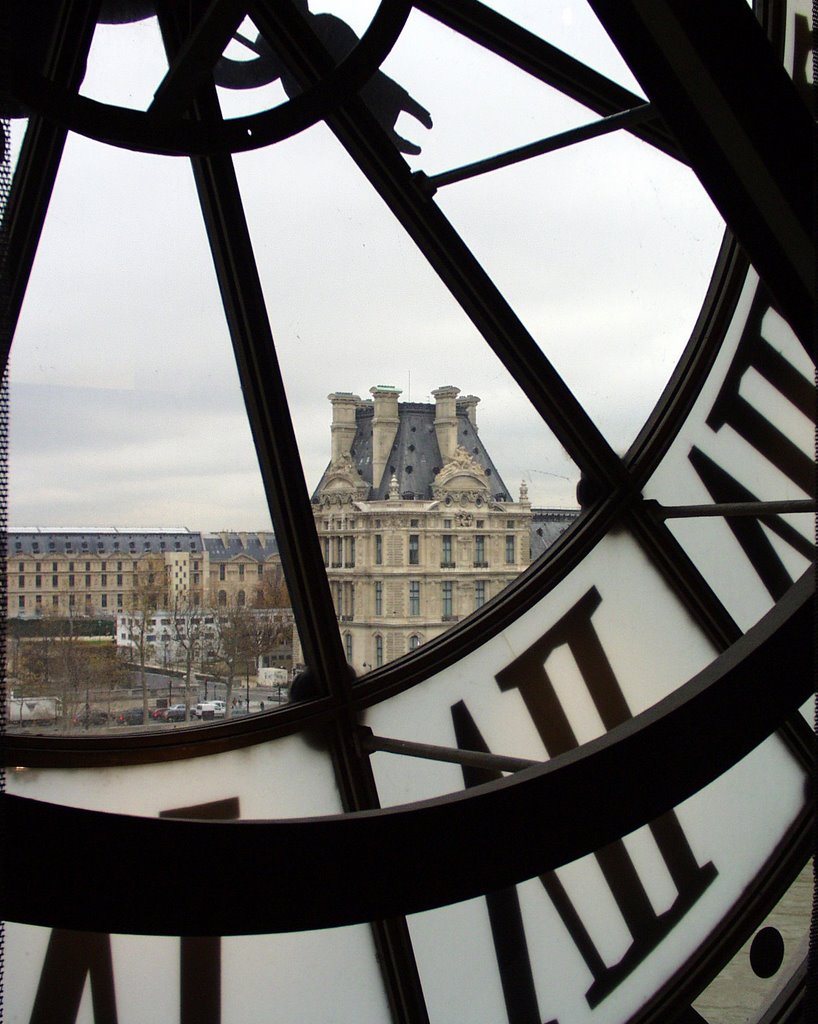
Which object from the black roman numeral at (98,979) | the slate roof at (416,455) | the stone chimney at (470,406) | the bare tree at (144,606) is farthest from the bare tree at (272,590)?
the stone chimney at (470,406)

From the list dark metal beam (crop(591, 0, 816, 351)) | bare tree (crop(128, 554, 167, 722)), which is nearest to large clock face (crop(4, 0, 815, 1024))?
bare tree (crop(128, 554, 167, 722))

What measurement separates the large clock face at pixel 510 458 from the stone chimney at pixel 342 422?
0.26 metres

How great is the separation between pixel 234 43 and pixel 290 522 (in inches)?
107

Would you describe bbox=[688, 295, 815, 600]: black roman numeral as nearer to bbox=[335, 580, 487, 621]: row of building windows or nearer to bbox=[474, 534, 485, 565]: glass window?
bbox=[474, 534, 485, 565]: glass window

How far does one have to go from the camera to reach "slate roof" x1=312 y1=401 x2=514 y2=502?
669 centimetres

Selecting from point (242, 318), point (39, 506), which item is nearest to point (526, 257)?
point (242, 318)

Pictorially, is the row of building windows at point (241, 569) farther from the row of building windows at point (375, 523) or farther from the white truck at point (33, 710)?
the white truck at point (33, 710)

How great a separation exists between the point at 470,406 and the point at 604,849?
3.22m

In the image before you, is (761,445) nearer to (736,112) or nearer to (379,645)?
(379,645)

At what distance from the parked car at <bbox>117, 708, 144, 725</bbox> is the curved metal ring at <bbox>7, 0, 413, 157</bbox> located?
3082 millimetres

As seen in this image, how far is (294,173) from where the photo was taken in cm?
598

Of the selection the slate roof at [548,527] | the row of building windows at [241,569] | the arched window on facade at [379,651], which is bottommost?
the arched window on facade at [379,651]

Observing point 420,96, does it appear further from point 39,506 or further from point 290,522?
point 39,506

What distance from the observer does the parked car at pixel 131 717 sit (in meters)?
5.95
